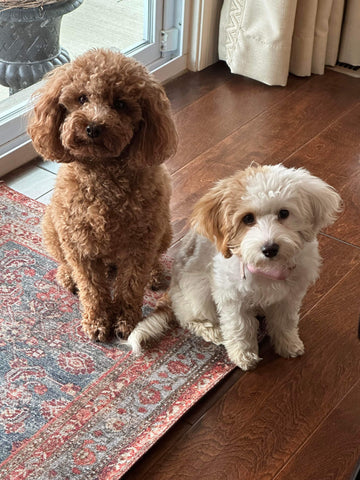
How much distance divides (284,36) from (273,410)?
1783 mm

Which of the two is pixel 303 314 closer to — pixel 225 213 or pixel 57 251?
pixel 225 213

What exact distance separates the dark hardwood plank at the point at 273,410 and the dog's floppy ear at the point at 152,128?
0.66 meters

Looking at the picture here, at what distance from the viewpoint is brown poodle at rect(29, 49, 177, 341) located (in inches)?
67.3

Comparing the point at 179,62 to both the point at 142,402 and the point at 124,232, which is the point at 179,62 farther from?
the point at 142,402

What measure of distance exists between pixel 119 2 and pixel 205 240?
1.46 metres

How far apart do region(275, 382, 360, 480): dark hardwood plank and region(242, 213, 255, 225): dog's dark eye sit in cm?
57

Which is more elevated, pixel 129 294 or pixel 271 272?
pixel 271 272

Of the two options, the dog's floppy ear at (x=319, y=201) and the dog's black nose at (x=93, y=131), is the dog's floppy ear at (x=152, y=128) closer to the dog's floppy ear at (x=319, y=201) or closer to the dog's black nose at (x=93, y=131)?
the dog's black nose at (x=93, y=131)

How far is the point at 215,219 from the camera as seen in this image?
5.57ft

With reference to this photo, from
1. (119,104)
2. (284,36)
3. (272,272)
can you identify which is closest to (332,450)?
(272,272)

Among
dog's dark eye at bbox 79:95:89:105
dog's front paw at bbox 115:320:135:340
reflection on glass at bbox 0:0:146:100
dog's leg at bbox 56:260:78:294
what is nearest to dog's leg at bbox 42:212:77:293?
dog's leg at bbox 56:260:78:294

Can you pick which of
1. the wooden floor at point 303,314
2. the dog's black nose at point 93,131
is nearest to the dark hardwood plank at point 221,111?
the wooden floor at point 303,314

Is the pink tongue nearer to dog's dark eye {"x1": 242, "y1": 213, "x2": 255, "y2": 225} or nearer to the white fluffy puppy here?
the white fluffy puppy

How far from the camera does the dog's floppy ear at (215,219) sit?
1687mm
